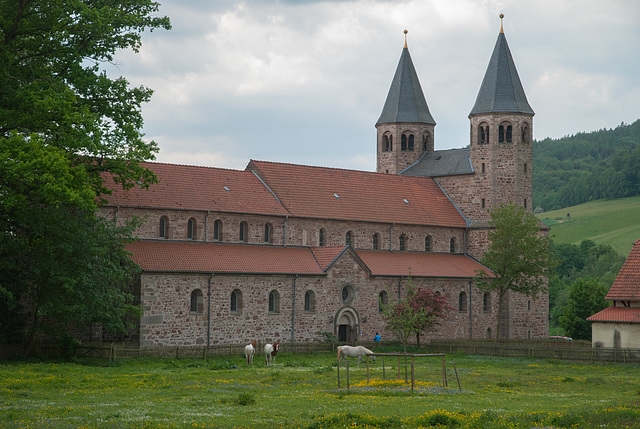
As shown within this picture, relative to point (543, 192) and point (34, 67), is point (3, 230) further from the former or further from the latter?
point (543, 192)

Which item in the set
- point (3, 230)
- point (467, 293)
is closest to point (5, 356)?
point (3, 230)

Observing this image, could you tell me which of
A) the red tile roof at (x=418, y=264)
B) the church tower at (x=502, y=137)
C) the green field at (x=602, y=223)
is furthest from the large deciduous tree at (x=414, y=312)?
the green field at (x=602, y=223)

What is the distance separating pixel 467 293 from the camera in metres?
64.8

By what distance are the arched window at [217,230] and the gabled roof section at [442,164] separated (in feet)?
78.3

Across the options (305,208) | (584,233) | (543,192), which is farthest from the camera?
(543,192)

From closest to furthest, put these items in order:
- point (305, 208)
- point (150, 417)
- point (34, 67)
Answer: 1. point (150, 417)
2. point (34, 67)
3. point (305, 208)

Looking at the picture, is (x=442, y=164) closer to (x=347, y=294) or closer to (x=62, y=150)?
(x=347, y=294)

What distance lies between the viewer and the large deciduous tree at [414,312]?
5366 centimetres

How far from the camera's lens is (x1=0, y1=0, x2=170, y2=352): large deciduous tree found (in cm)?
3550

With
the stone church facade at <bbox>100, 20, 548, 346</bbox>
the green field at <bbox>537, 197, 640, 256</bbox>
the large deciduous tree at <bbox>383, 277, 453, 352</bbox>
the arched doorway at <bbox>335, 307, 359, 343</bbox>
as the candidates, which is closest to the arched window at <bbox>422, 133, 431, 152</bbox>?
the stone church facade at <bbox>100, 20, 548, 346</bbox>

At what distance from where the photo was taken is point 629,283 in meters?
51.1

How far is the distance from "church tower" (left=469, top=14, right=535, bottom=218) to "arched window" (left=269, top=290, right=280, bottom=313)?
22.4 meters

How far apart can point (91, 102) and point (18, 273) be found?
908 centimetres

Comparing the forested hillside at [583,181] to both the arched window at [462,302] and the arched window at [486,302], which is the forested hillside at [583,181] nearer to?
the arched window at [486,302]
